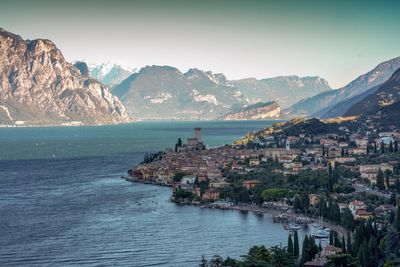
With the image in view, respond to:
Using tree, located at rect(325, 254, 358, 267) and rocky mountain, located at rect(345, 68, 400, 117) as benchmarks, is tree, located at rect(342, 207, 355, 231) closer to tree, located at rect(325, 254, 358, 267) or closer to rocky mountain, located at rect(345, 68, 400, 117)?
tree, located at rect(325, 254, 358, 267)

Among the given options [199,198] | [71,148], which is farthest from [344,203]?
[71,148]

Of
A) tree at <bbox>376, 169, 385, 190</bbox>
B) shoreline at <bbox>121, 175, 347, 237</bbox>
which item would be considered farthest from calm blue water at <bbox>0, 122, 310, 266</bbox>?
tree at <bbox>376, 169, 385, 190</bbox>

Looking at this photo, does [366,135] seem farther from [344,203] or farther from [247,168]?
[344,203]

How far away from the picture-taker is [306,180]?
2388 inches

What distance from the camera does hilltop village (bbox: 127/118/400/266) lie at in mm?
44031

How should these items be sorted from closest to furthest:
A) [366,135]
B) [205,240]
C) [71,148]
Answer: [205,240]
[366,135]
[71,148]

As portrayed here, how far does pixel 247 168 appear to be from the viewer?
74688 mm

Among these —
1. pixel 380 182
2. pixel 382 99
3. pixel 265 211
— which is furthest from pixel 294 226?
pixel 382 99

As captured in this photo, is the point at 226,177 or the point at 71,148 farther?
the point at 71,148

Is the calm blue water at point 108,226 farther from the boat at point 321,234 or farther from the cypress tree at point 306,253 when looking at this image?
the cypress tree at point 306,253

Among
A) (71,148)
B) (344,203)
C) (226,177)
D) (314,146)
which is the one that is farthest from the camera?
(71,148)

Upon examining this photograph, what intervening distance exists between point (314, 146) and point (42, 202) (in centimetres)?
4672

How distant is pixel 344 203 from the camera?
168 feet

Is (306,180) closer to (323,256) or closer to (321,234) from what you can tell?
(321,234)
